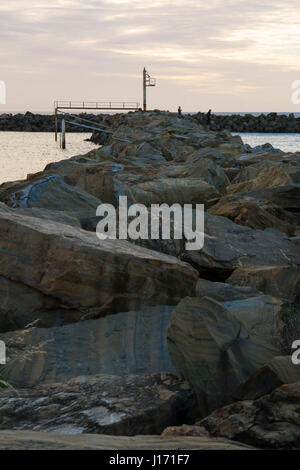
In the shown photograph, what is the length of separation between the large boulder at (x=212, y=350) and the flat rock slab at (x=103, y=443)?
0.97 meters

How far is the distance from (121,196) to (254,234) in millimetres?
2660

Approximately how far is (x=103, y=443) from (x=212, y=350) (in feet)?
4.76

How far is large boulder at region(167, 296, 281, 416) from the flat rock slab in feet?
3.19

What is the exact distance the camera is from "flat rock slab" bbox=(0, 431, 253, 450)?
280 cm

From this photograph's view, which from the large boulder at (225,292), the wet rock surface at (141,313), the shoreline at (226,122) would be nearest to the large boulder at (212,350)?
the wet rock surface at (141,313)

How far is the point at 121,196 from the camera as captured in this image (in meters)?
9.90

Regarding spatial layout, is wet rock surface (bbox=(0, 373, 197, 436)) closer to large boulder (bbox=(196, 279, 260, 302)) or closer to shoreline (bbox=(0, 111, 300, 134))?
large boulder (bbox=(196, 279, 260, 302))

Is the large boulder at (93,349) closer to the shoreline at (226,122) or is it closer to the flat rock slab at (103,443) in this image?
the flat rock slab at (103,443)

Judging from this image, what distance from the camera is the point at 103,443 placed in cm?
291

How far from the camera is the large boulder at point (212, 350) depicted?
4.12 m

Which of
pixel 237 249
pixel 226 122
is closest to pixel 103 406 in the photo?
pixel 237 249

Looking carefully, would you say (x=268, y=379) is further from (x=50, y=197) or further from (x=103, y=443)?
(x=50, y=197)
